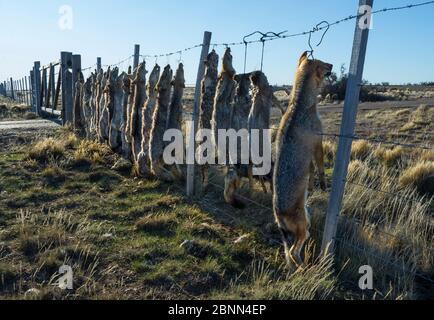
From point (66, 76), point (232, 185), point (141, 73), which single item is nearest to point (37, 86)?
point (66, 76)

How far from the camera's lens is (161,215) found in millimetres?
7531

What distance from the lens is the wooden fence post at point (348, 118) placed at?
4.88 meters

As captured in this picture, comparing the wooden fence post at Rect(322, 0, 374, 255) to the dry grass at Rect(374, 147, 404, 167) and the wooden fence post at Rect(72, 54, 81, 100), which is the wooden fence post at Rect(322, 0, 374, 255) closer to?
the dry grass at Rect(374, 147, 404, 167)

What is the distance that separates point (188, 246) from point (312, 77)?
2.81 metres

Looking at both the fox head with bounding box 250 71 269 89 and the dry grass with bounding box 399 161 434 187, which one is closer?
the fox head with bounding box 250 71 269 89

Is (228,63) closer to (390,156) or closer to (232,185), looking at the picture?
(232,185)

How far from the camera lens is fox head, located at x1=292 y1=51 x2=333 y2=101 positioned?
16.2ft

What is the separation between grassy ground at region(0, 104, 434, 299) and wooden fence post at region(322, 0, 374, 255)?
33cm

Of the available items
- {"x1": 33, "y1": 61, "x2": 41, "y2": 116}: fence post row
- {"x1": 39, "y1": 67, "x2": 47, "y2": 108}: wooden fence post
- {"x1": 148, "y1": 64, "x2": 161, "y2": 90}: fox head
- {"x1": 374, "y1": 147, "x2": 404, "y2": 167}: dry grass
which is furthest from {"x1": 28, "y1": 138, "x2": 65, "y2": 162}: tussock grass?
{"x1": 33, "y1": 61, "x2": 41, "y2": 116}: fence post row

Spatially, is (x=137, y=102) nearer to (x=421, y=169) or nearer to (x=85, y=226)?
(x=85, y=226)

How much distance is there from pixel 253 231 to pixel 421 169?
15.8ft

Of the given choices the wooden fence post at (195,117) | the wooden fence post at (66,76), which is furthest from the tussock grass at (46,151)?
the wooden fence post at (66,76)

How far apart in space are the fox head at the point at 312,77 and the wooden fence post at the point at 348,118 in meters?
0.29
